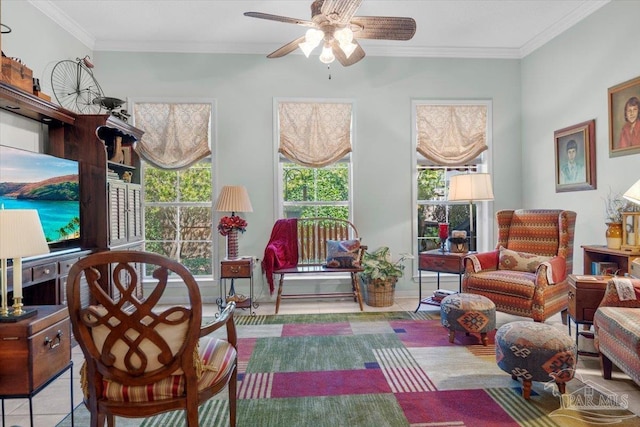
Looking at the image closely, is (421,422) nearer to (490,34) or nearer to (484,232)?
(484,232)

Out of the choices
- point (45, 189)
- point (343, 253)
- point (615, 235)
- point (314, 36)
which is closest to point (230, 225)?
point (343, 253)

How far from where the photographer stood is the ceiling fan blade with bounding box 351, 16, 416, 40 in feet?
8.86

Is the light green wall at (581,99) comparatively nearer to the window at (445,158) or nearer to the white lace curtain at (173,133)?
the window at (445,158)

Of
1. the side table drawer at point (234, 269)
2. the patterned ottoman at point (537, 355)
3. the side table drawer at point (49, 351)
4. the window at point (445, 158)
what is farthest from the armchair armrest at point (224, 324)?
the window at point (445, 158)

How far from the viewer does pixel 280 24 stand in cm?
408

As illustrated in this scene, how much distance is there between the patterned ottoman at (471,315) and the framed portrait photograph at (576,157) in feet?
5.96

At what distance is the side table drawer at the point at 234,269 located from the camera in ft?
13.3

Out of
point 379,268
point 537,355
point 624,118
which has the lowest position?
point 537,355

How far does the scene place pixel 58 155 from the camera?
11.6 ft

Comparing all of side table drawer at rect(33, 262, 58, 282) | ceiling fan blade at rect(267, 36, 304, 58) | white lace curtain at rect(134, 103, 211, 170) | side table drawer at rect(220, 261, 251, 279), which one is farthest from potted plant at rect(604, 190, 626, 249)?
side table drawer at rect(33, 262, 58, 282)

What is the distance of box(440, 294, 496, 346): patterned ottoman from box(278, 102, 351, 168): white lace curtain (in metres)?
2.32

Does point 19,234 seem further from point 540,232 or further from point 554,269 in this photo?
point 540,232

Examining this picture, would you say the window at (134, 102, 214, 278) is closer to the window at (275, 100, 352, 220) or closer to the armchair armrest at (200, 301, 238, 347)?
the window at (275, 100, 352, 220)

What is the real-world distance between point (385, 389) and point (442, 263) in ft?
6.26
